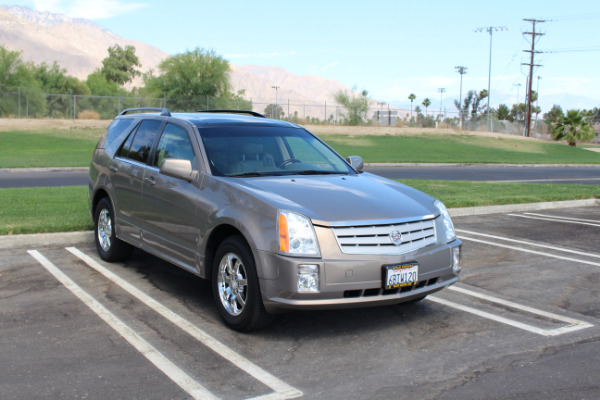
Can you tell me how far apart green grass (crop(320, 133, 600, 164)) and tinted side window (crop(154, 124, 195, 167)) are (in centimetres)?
3037

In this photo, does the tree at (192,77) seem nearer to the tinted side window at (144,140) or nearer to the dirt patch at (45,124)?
the dirt patch at (45,124)

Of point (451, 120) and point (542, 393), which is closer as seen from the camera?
point (542, 393)

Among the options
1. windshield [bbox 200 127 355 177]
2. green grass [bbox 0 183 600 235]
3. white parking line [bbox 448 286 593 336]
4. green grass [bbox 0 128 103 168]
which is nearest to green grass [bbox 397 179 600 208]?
green grass [bbox 0 183 600 235]

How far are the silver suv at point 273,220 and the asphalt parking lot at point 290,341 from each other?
383 mm

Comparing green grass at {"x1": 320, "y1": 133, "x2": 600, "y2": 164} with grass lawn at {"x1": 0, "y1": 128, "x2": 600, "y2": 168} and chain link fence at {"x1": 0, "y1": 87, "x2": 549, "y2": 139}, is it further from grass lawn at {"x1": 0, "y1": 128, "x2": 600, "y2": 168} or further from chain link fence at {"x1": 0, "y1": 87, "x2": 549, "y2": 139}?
chain link fence at {"x1": 0, "y1": 87, "x2": 549, "y2": 139}

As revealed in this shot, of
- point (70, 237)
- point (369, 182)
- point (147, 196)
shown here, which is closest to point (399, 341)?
point (369, 182)

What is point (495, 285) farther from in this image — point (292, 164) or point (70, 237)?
point (70, 237)

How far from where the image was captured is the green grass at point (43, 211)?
920cm

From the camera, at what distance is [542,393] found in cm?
415

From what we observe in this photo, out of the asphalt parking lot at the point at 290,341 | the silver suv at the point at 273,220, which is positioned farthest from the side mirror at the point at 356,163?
the asphalt parking lot at the point at 290,341

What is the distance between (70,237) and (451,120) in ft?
196

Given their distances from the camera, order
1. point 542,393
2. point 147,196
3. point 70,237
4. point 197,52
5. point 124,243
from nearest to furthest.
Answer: point 542,393, point 147,196, point 124,243, point 70,237, point 197,52

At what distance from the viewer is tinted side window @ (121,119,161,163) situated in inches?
278

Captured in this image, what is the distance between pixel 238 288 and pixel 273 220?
28.8 inches
